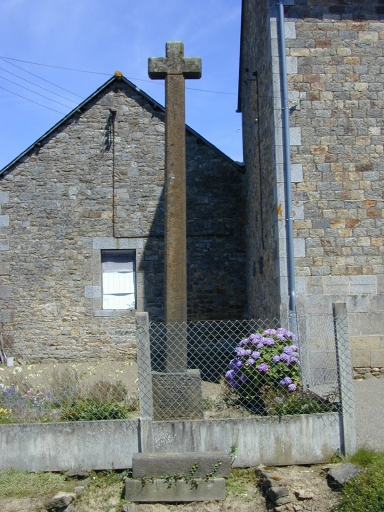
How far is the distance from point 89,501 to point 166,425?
→ 2.92 ft

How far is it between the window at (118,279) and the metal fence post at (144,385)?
22.3 feet

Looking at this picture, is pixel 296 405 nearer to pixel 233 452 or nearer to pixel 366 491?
pixel 233 452

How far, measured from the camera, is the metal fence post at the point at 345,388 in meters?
5.17

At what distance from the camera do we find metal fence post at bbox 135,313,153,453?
5.09 metres

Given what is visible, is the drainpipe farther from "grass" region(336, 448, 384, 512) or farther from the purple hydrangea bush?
"grass" region(336, 448, 384, 512)

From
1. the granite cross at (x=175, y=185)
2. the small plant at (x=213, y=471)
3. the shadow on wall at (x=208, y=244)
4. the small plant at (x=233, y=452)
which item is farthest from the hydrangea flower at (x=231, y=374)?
the shadow on wall at (x=208, y=244)

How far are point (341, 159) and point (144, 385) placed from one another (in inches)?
201

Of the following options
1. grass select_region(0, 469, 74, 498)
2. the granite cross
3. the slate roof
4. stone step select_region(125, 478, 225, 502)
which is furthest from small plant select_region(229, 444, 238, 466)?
the slate roof

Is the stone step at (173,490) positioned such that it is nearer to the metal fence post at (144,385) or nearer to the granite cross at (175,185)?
the metal fence post at (144,385)

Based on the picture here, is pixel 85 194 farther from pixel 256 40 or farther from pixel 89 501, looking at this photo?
pixel 89 501

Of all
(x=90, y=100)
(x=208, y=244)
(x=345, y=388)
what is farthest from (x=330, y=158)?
(x=90, y=100)

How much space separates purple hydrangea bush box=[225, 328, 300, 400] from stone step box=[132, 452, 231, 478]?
105cm

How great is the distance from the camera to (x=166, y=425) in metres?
5.14

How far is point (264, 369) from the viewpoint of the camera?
584 cm
